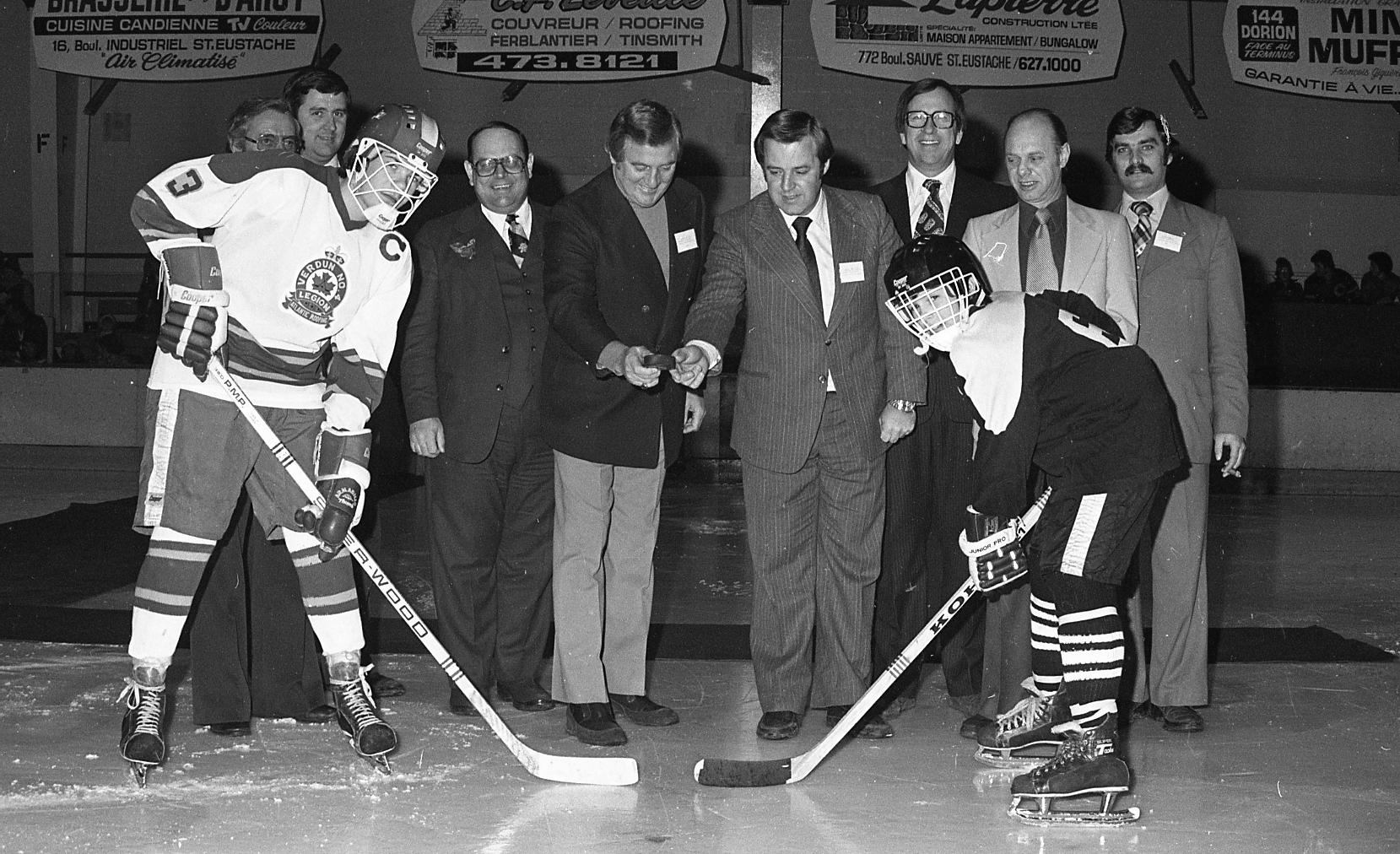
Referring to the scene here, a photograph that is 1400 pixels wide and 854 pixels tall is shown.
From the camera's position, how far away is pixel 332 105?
146 inches

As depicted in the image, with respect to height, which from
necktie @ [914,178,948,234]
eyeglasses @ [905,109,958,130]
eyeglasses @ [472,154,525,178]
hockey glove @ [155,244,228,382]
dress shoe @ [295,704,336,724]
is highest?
eyeglasses @ [905,109,958,130]

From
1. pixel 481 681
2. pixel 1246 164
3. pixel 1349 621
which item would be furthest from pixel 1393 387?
pixel 481 681

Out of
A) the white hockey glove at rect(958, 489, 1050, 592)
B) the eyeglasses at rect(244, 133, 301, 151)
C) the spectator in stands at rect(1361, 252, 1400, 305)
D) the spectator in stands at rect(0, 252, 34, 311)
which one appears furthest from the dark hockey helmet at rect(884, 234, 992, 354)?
the spectator in stands at rect(0, 252, 34, 311)

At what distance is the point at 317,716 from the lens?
137 inches

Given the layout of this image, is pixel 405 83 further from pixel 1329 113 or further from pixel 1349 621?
pixel 1349 621

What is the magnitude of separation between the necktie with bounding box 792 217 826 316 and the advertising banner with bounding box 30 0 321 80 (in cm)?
997

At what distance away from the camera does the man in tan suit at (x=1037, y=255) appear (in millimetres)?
3328

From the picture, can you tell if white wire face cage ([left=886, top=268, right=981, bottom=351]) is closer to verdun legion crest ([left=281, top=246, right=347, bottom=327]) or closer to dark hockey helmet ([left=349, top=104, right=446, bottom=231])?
dark hockey helmet ([left=349, top=104, right=446, bottom=231])

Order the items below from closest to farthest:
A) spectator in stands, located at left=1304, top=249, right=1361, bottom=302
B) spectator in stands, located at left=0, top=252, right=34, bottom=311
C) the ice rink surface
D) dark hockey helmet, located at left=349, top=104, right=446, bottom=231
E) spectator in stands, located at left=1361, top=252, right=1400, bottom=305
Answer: the ice rink surface < dark hockey helmet, located at left=349, top=104, right=446, bottom=231 < spectator in stands, located at left=0, top=252, right=34, bottom=311 < spectator in stands, located at left=1304, top=249, right=1361, bottom=302 < spectator in stands, located at left=1361, top=252, right=1400, bottom=305

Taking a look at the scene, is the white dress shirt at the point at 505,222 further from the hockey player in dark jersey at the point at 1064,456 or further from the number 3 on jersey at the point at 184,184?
the hockey player in dark jersey at the point at 1064,456

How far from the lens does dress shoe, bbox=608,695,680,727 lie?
346cm

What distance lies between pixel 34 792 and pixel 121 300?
901 centimetres

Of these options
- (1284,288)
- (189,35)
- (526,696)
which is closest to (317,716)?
(526,696)

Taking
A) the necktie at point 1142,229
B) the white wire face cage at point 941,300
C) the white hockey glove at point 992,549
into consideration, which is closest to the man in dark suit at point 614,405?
the white wire face cage at point 941,300
